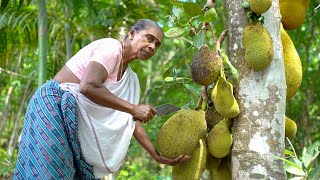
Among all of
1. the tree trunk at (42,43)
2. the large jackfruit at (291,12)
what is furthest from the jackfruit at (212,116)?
the tree trunk at (42,43)

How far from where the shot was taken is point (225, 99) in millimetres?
1663

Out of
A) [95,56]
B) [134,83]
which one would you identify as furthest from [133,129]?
[95,56]

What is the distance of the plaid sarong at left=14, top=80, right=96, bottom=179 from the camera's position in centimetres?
180

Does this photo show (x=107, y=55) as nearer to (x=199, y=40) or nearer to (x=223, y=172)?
(x=199, y=40)

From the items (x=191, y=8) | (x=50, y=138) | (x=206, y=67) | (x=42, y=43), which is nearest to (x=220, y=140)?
(x=206, y=67)

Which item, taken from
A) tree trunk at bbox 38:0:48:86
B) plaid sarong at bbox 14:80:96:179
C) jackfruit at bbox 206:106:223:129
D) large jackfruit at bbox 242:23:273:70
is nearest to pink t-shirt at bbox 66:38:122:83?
plaid sarong at bbox 14:80:96:179

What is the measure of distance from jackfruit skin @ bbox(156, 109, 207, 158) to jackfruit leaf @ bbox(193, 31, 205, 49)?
257 mm

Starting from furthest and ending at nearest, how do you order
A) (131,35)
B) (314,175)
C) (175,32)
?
(131,35), (175,32), (314,175)

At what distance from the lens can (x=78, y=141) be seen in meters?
1.89

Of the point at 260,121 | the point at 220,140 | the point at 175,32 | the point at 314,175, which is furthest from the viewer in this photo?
the point at 175,32

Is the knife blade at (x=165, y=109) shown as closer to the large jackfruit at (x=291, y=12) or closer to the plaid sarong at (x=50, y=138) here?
the plaid sarong at (x=50, y=138)

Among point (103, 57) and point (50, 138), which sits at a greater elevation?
point (103, 57)

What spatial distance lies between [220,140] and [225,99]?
0.54 feet

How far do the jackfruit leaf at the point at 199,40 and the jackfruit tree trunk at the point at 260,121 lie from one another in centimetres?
16
